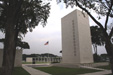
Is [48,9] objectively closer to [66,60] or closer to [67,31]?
[67,31]

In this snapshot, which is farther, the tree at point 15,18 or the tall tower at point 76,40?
the tall tower at point 76,40

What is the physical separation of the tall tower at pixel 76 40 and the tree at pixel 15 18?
9164 mm

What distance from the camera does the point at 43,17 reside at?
1675 centimetres

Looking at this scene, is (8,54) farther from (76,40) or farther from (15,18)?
(76,40)

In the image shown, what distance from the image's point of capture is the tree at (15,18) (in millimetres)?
6586

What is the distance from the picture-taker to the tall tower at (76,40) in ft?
74.4

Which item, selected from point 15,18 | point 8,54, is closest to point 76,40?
point 15,18

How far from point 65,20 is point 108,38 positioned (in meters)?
19.3

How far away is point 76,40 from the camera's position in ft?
76.9

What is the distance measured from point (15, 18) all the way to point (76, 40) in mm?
17075

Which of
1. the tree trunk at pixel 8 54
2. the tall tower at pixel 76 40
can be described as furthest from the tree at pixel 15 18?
the tall tower at pixel 76 40

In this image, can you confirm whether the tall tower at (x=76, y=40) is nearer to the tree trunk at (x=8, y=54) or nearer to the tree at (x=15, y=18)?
the tree at (x=15, y=18)

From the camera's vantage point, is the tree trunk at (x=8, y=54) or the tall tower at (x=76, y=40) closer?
the tree trunk at (x=8, y=54)

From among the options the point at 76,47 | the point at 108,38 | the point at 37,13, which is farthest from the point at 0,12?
the point at 76,47
